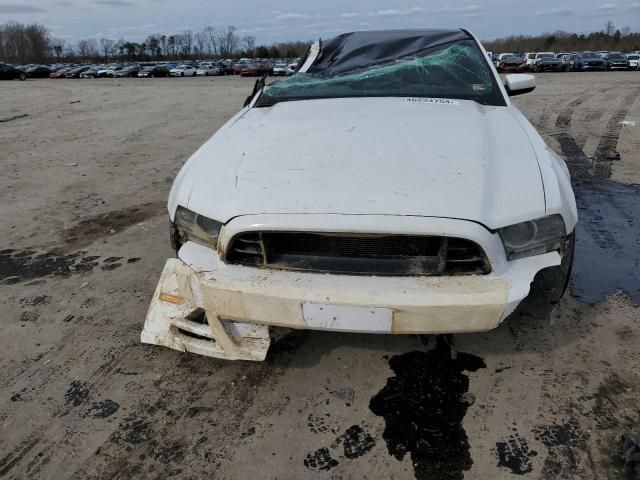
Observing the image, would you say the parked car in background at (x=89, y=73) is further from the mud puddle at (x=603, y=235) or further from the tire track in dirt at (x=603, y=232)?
the mud puddle at (x=603, y=235)

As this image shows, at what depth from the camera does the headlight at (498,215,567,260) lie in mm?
1957

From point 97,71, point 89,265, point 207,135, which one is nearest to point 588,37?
point 97,71

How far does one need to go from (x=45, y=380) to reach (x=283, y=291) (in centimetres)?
135

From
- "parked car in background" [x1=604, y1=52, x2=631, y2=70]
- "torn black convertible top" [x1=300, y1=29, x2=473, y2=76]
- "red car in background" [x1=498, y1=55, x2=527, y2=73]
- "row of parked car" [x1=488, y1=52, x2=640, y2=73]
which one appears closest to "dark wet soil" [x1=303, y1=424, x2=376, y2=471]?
"torn black convertible top" [x1=300, y1=29, x2=473, y2=76]

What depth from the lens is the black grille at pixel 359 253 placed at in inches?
76.0

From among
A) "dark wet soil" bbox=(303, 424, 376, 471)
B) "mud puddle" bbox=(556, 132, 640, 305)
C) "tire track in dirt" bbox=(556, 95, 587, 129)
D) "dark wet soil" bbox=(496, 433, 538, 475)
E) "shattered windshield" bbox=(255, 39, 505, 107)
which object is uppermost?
"shattered windshield" bbox=(255, 39, 505, 107)

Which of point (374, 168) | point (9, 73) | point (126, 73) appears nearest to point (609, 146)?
point (374, 168)

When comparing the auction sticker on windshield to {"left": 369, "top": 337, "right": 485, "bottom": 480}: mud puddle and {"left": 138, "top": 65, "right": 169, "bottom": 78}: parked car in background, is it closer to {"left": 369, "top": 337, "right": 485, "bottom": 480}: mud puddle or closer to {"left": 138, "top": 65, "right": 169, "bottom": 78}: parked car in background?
{"left": 369, "top": 337, "right": 485, "bottom": 480}: mud puddle

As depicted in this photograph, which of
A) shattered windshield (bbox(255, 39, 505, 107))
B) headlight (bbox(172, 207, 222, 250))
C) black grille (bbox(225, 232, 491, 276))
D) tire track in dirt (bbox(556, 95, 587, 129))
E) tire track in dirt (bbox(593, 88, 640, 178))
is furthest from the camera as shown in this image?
tire track in dirt (bbox(556, 95, 587, 129))

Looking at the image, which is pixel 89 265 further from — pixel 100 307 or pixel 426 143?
pixel 426 143

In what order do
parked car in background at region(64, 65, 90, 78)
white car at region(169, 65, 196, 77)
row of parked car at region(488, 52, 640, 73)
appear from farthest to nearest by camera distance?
parked car in background at region(64, 65, 90, 78)
white car at region(169, 65, 196, 77)
row of parked car at region(488, 52, 640, 73)

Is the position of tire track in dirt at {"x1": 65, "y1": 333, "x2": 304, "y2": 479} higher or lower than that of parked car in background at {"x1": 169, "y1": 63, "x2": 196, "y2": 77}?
higher

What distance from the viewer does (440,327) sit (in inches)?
73.8

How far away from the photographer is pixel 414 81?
10.6 ft
